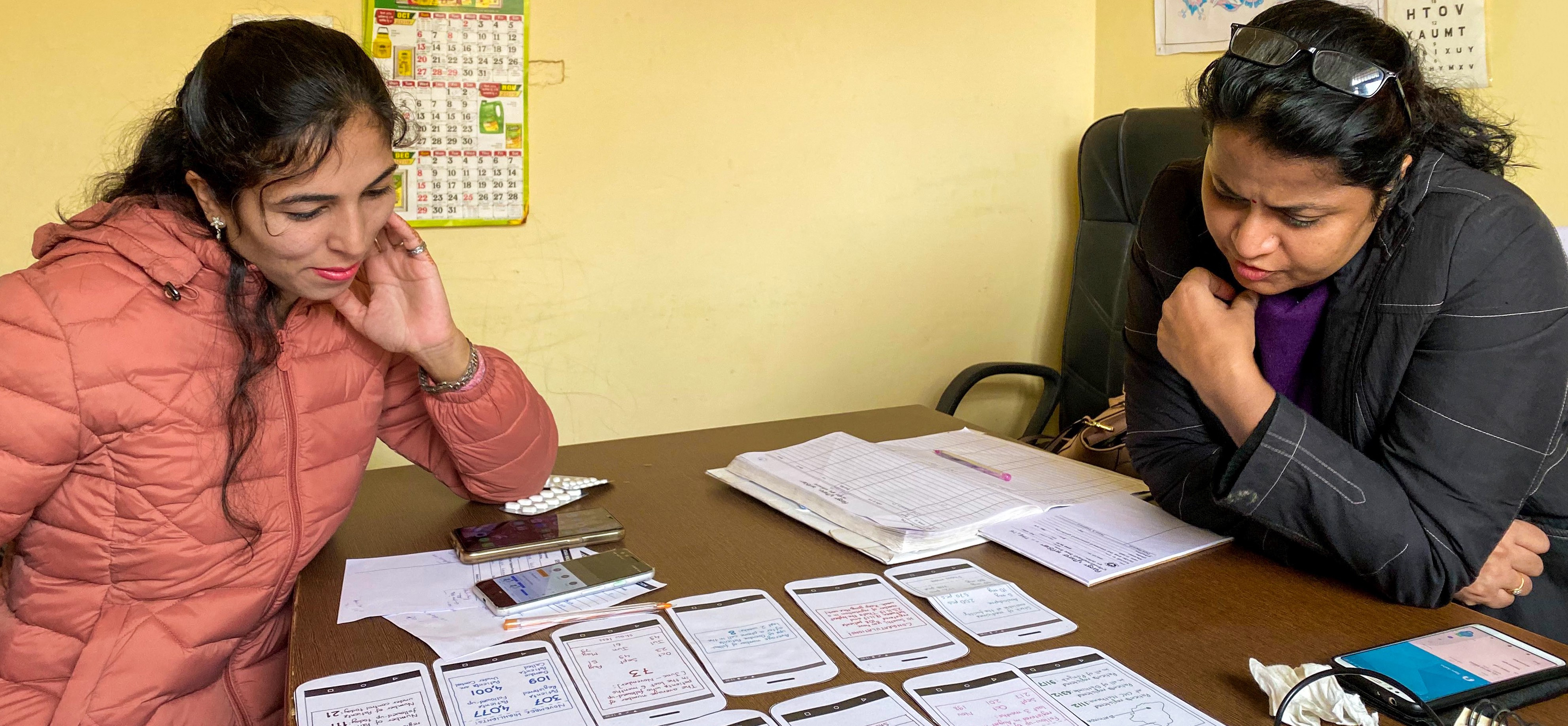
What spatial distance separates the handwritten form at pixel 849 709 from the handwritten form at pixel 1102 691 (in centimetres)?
13

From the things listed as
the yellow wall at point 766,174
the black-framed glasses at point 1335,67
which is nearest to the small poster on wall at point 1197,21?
the yellow wall at point 766,174

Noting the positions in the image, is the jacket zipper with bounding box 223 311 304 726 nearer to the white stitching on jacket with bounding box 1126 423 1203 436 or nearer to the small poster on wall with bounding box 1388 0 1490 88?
the white stitching on jacket with bounding box 1126 423 1203 436

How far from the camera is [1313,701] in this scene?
2.88 ft

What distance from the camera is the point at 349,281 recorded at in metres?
1.20

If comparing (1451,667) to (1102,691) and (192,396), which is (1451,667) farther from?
(192,396)

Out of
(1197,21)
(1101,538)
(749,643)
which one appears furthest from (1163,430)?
(1197,21)

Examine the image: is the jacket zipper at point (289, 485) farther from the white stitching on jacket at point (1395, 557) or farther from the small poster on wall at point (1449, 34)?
the small poster on wall at point (1449, 34)

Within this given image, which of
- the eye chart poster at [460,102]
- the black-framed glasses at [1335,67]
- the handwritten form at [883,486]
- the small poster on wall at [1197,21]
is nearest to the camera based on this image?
the black-framed glasses at [1335,67]

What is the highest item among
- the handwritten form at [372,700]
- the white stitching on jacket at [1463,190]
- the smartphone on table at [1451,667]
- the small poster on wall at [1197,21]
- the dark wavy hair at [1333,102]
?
the small poster on wall at [1197,21]

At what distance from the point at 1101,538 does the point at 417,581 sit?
0.77 m

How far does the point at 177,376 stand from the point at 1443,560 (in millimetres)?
1307

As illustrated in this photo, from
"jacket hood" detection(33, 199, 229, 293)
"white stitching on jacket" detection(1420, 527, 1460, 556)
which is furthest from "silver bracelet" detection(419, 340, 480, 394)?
"white stitching on jacket" detection(1420, 527, 1460, 556)

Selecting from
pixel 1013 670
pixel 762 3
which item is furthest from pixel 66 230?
pixel 762 3

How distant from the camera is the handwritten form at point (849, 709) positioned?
86cm
